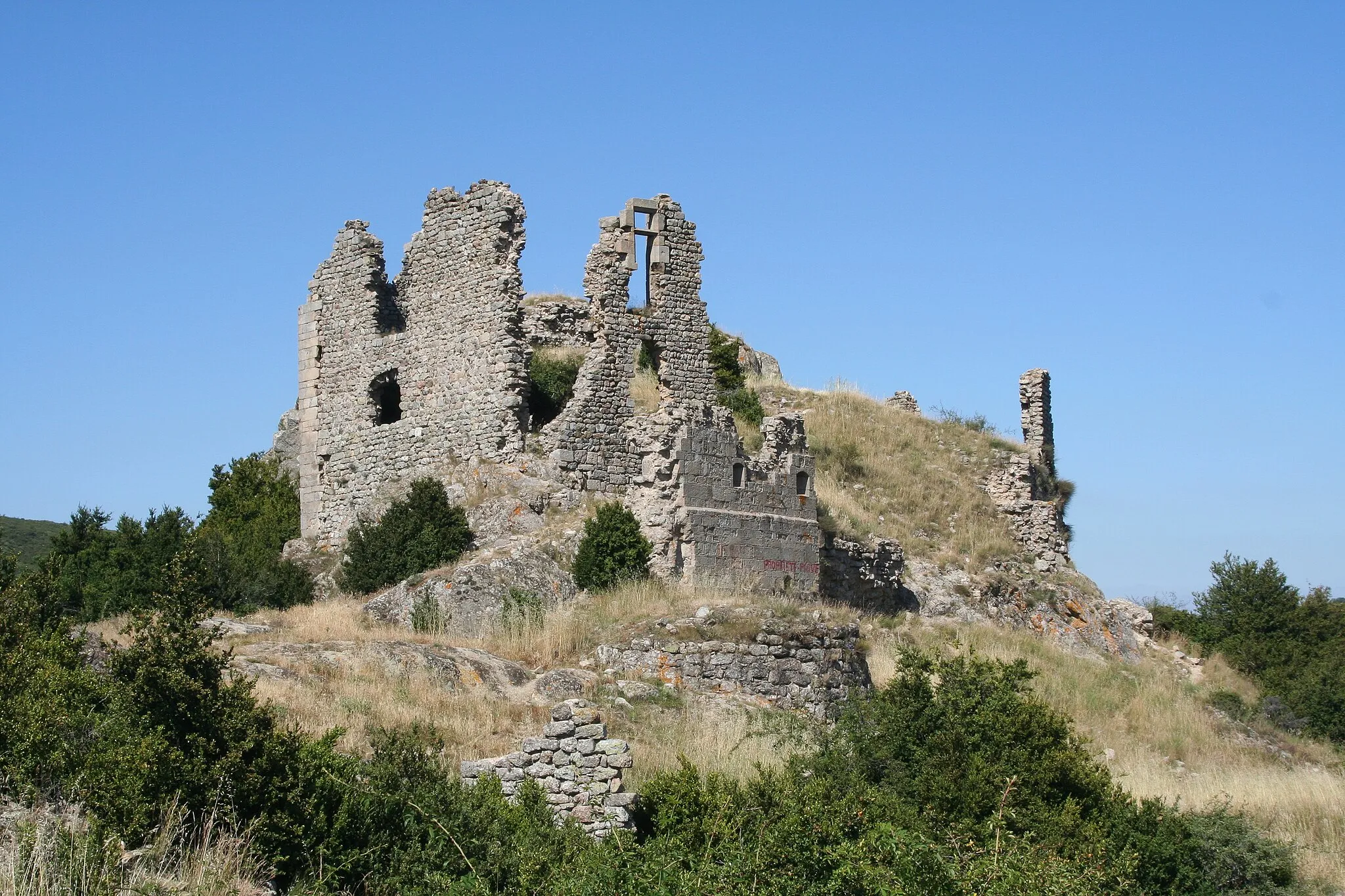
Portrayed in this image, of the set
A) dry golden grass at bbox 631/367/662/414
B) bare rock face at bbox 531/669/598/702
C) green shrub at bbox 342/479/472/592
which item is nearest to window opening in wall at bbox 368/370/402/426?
green shrub at bbox 342/479/472/592

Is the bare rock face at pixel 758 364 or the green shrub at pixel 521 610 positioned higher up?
the bare rock face at pixel 758 364

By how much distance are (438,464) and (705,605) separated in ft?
24.6

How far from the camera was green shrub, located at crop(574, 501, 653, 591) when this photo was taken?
22.1 metres

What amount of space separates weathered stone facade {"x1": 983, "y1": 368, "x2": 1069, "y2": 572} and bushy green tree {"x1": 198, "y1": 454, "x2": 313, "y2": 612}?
1430cm

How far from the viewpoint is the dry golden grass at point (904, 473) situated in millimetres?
30859

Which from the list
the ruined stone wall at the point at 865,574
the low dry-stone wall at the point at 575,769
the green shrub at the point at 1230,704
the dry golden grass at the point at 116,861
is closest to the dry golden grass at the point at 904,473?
the ruined stone wall at the point at 865,574

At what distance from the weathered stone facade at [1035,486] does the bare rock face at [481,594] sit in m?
12.5

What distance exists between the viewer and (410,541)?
24.4m

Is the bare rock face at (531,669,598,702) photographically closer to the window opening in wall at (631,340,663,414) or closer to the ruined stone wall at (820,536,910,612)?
the ruined stone wall at (820,536,910,612)

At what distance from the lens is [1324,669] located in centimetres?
2803

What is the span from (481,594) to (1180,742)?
33.3 ft

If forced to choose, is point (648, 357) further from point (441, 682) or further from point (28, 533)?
point (28, 533)

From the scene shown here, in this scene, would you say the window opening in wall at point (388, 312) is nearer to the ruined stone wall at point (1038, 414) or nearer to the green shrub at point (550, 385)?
the green shrub at point (550, 385)

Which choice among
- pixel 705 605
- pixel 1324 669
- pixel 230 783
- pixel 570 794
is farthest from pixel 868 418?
pixel 230 783
